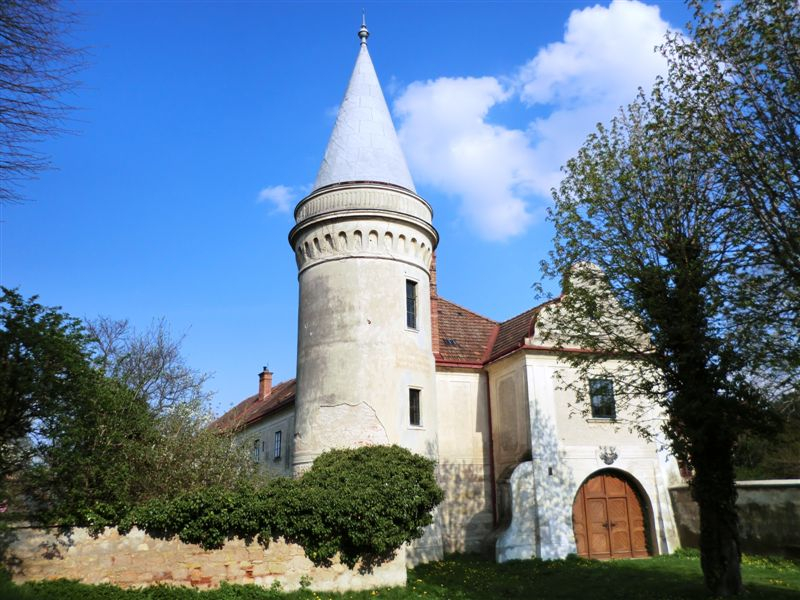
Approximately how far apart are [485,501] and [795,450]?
52.6ft

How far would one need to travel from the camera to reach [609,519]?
70.6 feet

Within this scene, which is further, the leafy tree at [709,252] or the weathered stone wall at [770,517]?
the weathered stone wall at [770,517]

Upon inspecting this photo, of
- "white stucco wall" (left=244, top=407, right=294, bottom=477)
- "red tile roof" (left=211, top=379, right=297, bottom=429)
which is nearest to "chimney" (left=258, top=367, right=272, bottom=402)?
→ "red tile roof" (left=211, top=379, right=297, bottom=429)

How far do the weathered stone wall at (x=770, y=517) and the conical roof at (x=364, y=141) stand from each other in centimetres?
1436

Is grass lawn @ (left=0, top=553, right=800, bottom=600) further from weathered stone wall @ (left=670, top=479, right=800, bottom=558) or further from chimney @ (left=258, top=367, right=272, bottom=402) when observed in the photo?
chimney @ (left=258, top=367, right=272, bottom=402)

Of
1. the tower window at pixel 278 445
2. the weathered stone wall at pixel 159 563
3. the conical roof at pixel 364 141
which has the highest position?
the conical roof at pixel 364 141

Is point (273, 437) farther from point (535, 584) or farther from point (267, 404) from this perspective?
point (535, 584)

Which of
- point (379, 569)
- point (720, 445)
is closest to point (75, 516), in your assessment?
point (379, 569)

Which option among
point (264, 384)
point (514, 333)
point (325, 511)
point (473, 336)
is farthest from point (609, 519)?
point (264, 384)

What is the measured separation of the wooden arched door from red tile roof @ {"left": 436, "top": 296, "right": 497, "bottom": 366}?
588 cm

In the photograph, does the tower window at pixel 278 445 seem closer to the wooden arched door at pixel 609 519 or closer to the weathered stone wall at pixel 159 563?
the wooden arched door at pixel 609 519

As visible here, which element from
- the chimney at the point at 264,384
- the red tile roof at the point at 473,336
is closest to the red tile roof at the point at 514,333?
the red tile roof at the point at 473,336

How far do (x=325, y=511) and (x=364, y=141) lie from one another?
41.7 feet

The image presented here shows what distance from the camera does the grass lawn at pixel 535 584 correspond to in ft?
40.1
